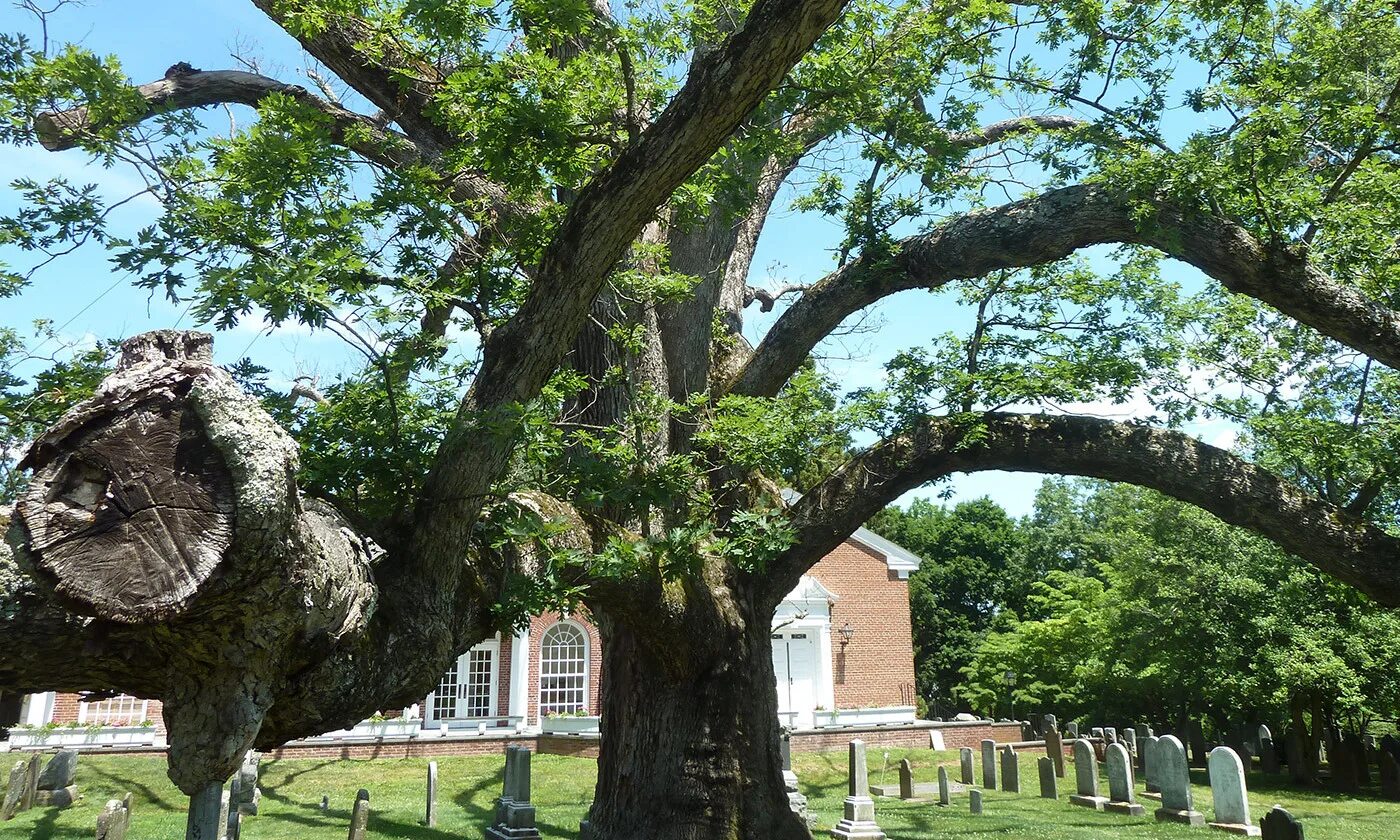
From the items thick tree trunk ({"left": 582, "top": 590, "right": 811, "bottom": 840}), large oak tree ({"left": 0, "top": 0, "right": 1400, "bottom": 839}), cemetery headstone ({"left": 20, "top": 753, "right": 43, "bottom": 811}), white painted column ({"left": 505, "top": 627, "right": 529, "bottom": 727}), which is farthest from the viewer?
white painted column ({"left": 505, "top": 627, "right": 529, "bottom": 727})

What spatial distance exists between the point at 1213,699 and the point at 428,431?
2566 centimetres

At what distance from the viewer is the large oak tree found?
423 cm

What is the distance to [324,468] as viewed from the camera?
579cm

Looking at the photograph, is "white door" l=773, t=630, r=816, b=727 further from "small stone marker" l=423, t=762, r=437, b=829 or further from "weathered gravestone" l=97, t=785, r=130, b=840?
"weathered gravestone" l=97, t=785, r=130, b=840

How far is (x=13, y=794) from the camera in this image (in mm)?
15367

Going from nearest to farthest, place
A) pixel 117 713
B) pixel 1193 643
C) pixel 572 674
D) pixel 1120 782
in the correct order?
1. pixel 1120 782
2. pixel 1193 643
3. pixel 117 713
4. pixel 572 674

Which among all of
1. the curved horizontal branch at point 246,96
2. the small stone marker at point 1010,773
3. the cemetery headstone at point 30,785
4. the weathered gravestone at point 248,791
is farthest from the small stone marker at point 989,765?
the cemetery headstone at point 30,785

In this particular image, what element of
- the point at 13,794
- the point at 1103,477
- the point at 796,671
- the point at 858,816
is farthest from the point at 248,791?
the point at 796,671

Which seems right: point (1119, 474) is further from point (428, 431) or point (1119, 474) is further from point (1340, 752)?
point (1340, 752)

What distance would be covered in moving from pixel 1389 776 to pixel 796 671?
48.6ft

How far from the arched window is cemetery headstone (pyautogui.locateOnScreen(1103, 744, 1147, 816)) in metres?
16.7

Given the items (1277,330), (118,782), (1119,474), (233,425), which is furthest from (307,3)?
(118,782)

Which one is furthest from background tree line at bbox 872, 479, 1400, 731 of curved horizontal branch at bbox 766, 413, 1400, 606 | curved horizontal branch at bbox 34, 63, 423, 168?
curved horizontal branch at bbox 34, 63, 423, 168

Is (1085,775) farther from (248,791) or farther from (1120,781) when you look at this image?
(248,791)
